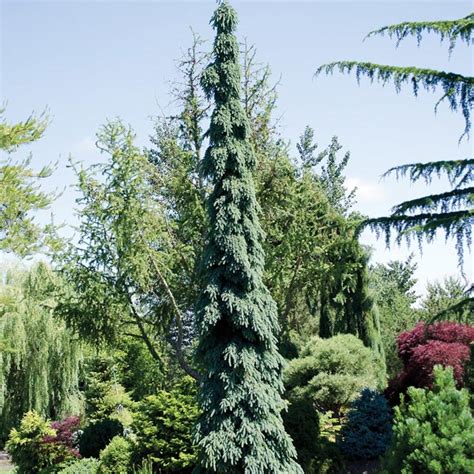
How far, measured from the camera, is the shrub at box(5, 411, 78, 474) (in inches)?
587

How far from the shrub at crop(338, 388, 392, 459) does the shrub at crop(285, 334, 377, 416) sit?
97 cm

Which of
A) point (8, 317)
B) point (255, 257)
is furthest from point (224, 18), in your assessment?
point (8, 317)

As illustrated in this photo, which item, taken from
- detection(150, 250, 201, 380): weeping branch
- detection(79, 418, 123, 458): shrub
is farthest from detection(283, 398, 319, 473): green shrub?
detection(79, 418, 123, 458): shrub

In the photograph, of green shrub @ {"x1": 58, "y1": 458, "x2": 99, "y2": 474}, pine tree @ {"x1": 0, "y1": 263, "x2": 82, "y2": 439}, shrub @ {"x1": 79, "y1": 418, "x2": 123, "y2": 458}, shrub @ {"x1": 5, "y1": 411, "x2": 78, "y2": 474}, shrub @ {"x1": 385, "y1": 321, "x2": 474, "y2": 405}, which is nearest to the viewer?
shrub @ {"x1": 385, "y1": 321, "x2": 474, "y2": 405}

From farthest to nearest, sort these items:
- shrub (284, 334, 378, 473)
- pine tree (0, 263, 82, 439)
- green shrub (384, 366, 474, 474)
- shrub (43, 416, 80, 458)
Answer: pine tree (0, 263, 82, 439) < shrub (43, 416, 80, 458) < shrub (284, 334, 378, 473) < green shrub (384, 366, 474, 474)

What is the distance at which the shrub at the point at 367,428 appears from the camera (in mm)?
11586

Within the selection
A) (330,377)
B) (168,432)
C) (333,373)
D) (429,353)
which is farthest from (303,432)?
(429,353)

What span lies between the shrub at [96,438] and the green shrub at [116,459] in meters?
2.03

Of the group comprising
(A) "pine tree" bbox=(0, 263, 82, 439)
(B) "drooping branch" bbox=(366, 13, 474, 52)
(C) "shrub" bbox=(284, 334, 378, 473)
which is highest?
(B) "drooping branch" bbox=(366, 13, 474, 52)

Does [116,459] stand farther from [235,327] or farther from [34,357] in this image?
[34,357]

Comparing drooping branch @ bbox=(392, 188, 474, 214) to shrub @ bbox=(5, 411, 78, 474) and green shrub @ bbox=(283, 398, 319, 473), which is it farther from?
shrub @ bbox=(5, 411, 78, 474)

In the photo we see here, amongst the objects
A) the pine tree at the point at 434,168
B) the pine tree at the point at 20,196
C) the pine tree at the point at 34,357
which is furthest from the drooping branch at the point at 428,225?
the pine tree at the point at 34,357

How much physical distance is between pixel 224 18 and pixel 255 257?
4.48m

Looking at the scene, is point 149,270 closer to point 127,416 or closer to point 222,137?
point 222,137
